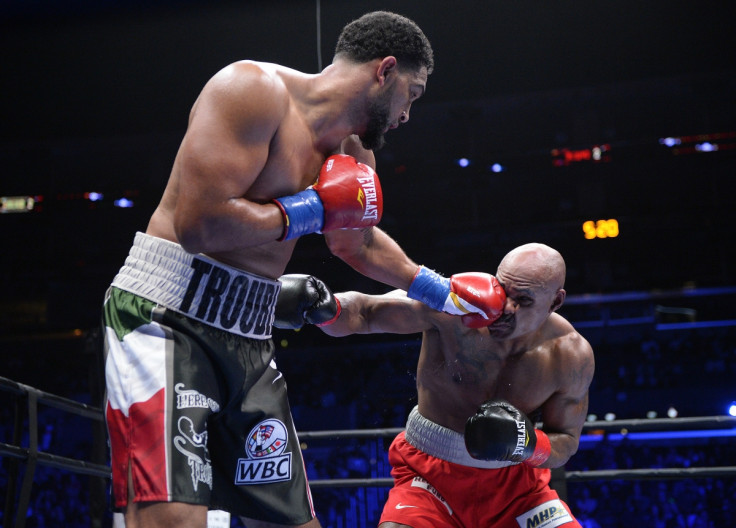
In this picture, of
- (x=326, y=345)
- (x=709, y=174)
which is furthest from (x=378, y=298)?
(x=709, y=174)

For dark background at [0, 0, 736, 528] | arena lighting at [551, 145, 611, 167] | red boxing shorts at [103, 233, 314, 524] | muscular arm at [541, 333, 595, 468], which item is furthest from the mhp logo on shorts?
arena lighting at [551, 145, 611, 167]

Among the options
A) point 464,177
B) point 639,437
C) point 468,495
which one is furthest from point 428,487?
point 464,177

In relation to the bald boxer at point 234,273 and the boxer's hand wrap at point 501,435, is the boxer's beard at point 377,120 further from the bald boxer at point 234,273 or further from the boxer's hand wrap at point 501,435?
the boxer's hand wrap at point 501,435

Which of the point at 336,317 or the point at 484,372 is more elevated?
the point at 336,317

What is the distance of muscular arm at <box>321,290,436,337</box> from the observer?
2580 millimetres

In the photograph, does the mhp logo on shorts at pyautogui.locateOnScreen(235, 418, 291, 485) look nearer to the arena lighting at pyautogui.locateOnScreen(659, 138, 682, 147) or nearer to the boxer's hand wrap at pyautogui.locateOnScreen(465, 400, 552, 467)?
the boxer's hand wrap at pyautogui.locateOnScreen(465, 400, 552, 467)

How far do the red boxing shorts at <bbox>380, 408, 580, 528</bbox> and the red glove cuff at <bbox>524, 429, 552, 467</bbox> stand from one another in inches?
3.9

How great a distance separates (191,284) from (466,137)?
→ 9.81m

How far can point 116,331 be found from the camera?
62.7 inches

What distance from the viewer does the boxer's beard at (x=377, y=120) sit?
1847 millimetres

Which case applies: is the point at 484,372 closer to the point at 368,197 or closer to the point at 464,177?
the point at 368,197

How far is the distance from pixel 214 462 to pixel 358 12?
5279 mm

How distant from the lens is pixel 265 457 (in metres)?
1.71

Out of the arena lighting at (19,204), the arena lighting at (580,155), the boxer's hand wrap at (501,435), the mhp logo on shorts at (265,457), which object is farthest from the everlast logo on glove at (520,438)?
the arena lighting at (19,204)
